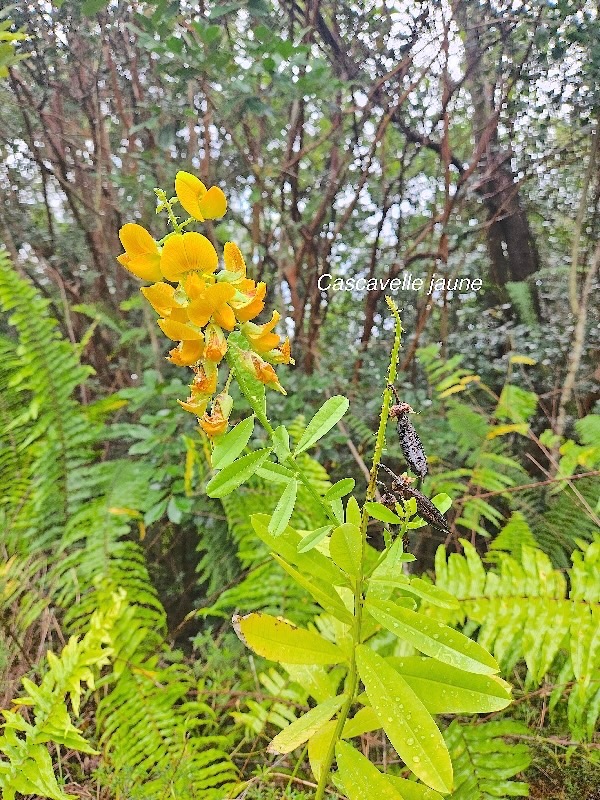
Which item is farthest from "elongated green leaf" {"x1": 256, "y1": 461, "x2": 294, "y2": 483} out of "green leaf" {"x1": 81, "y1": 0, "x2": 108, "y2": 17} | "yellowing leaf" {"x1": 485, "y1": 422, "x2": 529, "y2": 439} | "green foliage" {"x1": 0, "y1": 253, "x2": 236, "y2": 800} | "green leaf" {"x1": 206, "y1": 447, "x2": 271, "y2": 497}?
"green leaf" {"x1": 81, "y1": 0, "x2": 108, "y2": 17}

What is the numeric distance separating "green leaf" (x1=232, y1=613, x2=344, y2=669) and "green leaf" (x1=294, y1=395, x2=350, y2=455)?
0.29 metres

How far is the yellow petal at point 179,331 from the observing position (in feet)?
1.99

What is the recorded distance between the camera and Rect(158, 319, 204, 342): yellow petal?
61 centimetres

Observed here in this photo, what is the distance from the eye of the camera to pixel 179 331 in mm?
615

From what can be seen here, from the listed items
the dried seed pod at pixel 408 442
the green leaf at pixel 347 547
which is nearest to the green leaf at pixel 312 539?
the green leaf at pixel 347 547

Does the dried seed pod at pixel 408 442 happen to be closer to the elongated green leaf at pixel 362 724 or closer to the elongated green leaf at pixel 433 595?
the elongated green leaf at pixel 433 595

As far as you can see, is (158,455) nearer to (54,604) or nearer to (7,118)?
(54,604)

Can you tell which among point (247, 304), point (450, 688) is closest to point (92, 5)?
point (247, 304)

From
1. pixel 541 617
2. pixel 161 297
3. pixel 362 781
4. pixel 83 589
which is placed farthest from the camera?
pixel 83 589

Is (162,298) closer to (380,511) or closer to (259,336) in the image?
A: (259,336)

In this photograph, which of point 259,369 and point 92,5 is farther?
point 92,5

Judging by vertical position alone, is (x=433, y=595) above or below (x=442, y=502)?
below

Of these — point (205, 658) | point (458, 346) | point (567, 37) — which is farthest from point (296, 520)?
point (567, 37)

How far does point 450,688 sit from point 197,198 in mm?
698
